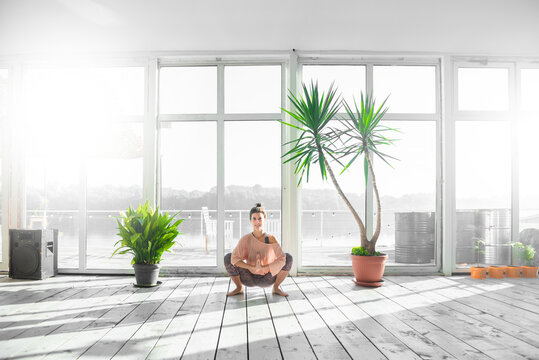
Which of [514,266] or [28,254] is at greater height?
[28,254]

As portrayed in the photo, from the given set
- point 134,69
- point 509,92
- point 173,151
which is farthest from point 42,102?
point 509,92

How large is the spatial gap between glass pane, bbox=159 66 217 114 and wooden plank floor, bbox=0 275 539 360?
232 cm

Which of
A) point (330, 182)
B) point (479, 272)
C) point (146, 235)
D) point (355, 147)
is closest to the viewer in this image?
point (146, 235)

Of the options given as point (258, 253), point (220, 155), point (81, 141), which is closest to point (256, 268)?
point (258, 253)

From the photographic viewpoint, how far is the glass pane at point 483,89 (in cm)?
524

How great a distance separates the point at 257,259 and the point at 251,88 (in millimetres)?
2530

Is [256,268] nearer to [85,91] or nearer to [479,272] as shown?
[479,272]

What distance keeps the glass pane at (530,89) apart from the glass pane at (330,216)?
7.92 ft

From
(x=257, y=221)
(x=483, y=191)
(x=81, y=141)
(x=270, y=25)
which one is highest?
(x=270, y=25)

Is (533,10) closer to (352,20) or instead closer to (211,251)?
(352,20)

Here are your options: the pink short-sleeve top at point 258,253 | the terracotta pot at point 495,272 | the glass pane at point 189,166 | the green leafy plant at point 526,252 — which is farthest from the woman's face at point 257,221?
the green leafy plant at point 526,252

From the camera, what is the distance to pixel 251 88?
5.22 m

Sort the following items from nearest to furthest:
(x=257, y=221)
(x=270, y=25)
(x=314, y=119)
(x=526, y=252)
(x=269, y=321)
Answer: (x=269, y=321) < (x=257, y=221) < (x=270, y=25) < (x=314, y=119) < (x=526, y=252)

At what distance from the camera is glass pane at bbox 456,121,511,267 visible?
515cm
